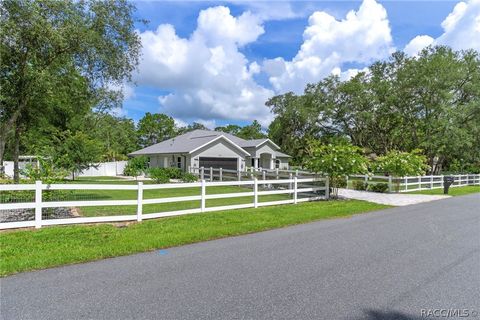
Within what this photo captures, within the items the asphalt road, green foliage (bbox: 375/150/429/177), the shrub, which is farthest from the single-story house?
the asphalt road

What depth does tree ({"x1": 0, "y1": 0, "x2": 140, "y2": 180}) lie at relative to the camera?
11.7 metres

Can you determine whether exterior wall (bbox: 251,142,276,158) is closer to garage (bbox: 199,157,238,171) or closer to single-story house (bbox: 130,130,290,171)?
single-story house (bbox: 130,130,290,171)

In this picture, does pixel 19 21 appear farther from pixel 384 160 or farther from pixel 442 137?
pixel 442 137

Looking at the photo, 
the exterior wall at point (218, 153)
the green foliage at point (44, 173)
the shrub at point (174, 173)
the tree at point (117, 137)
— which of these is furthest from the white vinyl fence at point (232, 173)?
the tree at point (117, 137)

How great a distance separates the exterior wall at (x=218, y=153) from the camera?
1105 inches

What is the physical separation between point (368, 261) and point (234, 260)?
227 centimetres

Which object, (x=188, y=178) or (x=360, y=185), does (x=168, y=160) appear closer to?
(x=188, y=178)

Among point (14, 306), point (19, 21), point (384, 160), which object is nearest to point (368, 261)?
point (14, 306)

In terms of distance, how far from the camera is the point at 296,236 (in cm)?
801

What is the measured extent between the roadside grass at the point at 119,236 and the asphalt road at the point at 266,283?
39 cm

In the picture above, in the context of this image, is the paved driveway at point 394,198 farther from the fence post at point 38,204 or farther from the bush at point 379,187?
the fence post at point 38,204

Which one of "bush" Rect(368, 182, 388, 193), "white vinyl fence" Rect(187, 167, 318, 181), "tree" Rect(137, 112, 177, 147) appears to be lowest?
"bush" Rect(368, 182, 388, 193)

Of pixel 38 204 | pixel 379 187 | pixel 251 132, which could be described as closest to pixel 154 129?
pixel 251 132

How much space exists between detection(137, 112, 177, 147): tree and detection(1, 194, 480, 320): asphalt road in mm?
68957
